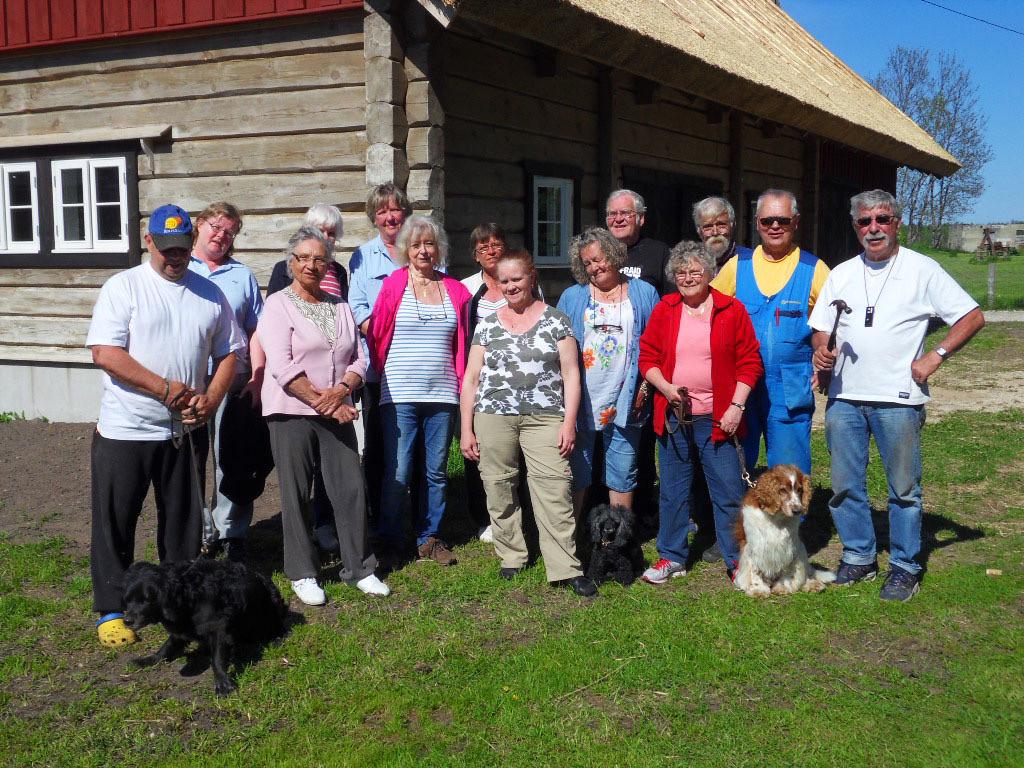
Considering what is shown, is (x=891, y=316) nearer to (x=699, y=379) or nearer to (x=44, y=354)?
(x=699, y=379)

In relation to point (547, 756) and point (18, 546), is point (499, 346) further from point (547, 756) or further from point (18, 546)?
point (18, 546)

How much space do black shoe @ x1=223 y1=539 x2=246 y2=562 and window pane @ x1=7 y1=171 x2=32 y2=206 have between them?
18.3ft

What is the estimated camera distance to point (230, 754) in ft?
11.5

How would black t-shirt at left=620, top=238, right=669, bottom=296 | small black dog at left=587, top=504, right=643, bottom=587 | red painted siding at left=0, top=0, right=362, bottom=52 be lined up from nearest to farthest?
1. small black dog at left=587, top=504, right=643, bottom=587
2. black t-shirt at left=620, top=238, right=669, bottom=296
3. red painted siding at left=0, top=0, right=362, bottom=52

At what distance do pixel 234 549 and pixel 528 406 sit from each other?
1.93 metres

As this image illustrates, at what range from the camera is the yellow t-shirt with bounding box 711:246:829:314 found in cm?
523

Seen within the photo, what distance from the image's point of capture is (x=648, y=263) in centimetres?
570

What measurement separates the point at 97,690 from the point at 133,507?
2.74 feet

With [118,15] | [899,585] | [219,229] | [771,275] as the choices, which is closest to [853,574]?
[899,585]

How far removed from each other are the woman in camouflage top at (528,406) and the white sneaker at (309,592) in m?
0.99

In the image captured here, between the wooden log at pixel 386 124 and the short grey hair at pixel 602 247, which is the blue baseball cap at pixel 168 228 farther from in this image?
the wooden log at pixel 386 124

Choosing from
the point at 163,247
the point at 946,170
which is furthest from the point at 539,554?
the point at 946,170

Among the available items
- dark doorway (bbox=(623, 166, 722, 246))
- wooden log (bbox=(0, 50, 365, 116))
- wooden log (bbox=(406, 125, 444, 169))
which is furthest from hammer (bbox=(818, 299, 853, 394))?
dark doorway (bbox=(623, 166, 722, 246))

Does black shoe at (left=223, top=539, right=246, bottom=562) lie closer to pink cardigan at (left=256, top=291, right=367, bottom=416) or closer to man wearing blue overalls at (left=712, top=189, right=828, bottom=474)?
pink cardigan at (left=256, top=291, right=367, bottom=416)
